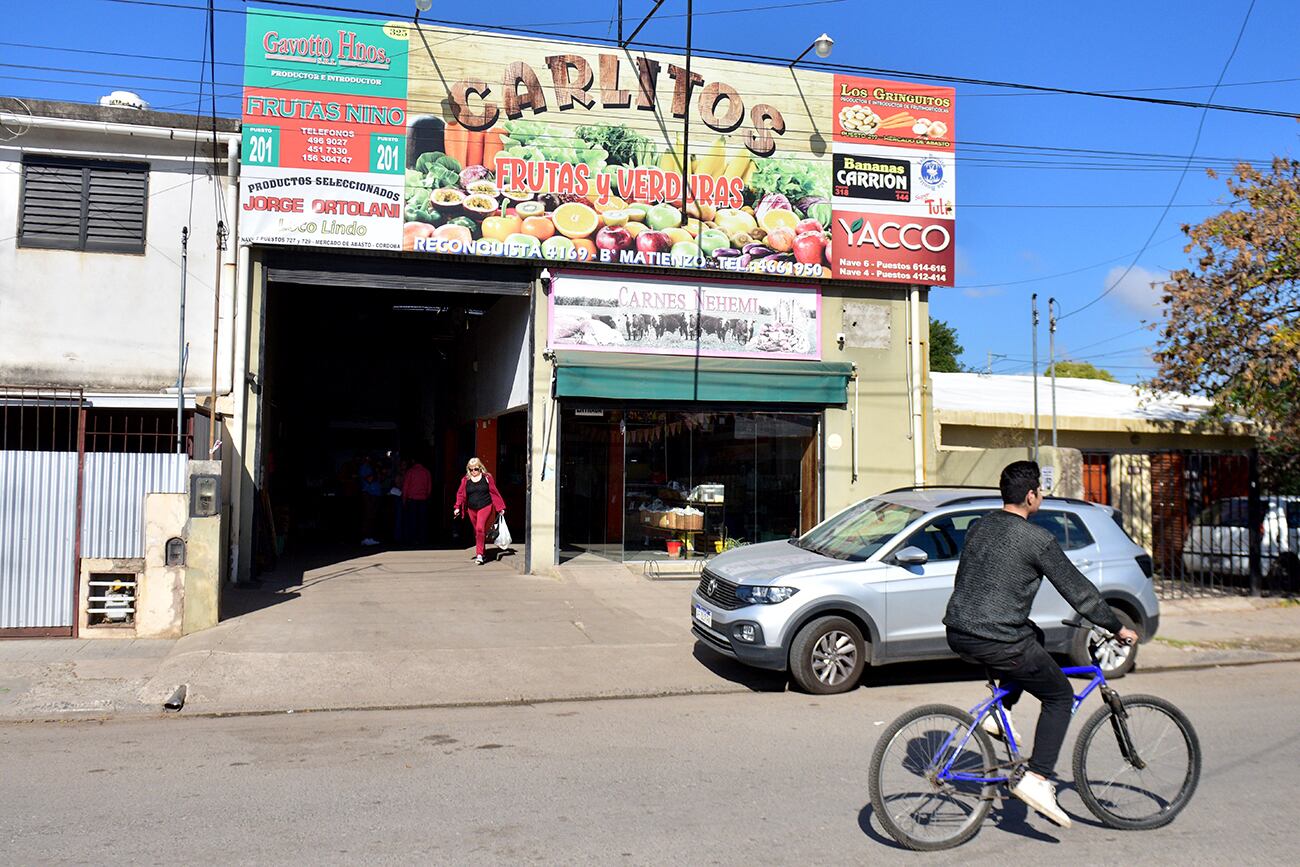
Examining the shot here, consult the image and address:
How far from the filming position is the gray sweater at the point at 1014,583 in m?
4.92

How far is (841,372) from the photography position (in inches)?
639

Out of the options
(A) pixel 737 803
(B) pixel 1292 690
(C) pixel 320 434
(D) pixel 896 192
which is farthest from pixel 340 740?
(C) pixel 320 434

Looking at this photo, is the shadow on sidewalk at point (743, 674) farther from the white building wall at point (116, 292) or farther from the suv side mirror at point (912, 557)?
the white building wall at point (116, 292)

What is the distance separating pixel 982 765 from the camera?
499 centimetres

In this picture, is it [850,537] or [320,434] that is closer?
[850,537]

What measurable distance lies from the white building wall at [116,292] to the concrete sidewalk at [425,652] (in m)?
3.46

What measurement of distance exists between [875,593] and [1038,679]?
3.83m

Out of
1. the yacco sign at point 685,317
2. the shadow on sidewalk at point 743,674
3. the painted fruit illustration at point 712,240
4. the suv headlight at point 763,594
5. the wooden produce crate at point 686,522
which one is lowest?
the shadow on sidewalk at point 743,674

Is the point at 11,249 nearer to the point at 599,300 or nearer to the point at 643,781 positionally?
the point at 599,300

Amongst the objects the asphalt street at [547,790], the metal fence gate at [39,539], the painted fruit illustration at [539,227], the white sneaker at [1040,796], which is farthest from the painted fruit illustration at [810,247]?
the white sneaker at [1040,796]

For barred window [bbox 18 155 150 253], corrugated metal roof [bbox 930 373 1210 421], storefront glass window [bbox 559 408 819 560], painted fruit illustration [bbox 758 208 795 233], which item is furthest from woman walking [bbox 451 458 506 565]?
corrugated metal roof [bbox 930 373 1210 421]

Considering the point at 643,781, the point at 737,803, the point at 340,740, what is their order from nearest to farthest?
the point at 737,803 < the point at 643,781 < the point at 340,740

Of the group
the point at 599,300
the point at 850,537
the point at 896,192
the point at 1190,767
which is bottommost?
the point at 1190,767

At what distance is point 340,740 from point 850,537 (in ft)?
16.0
